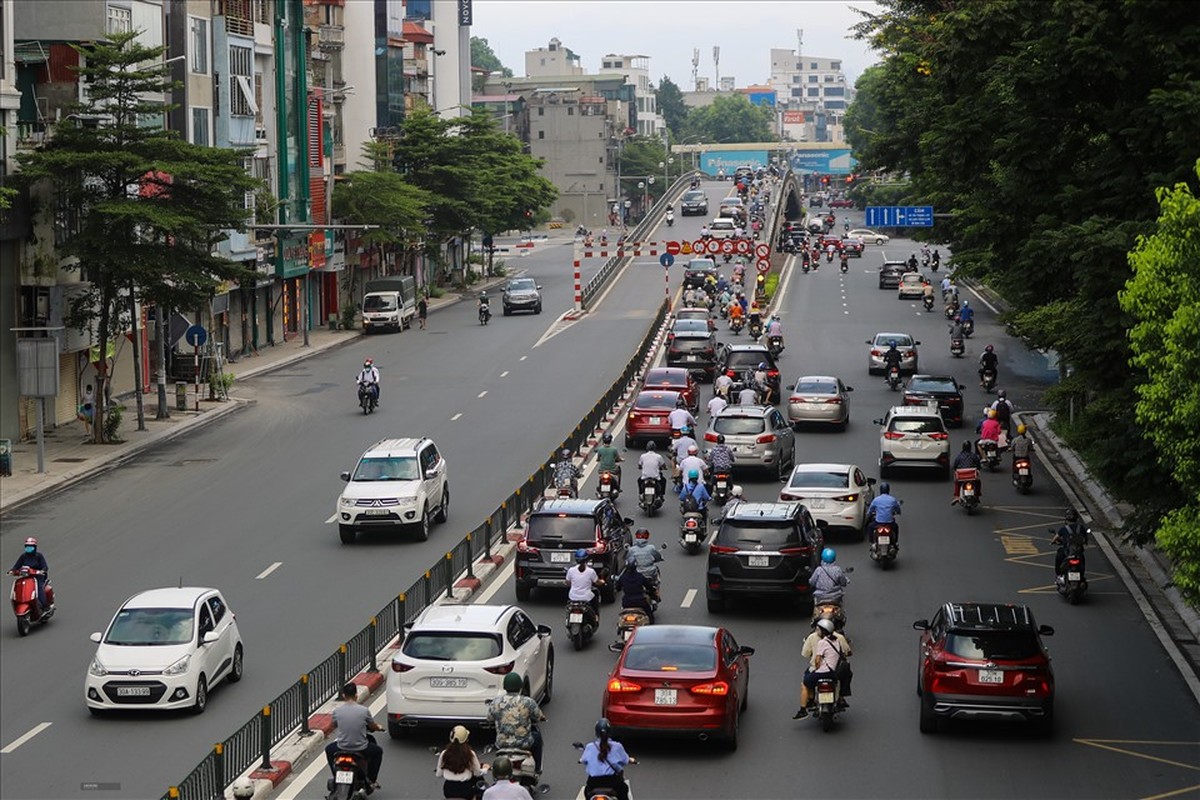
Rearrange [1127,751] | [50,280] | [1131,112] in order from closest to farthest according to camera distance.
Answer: [1127,751] → [1131,112] → [50,280]

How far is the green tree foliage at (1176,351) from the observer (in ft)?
63.1

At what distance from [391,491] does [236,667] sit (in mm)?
9728

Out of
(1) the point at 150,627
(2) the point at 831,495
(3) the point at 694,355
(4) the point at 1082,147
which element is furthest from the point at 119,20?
(4) the point at 1082,147

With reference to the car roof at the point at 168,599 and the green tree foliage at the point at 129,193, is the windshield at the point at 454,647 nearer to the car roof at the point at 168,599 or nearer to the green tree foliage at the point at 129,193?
the car roof at the point at 168,599

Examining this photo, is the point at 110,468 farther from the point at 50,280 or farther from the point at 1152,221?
the point at 1152,221

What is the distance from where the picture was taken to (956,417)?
51.4 m

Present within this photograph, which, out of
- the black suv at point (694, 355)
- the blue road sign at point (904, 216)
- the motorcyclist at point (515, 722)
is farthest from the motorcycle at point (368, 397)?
the motorcyclist at point (515, 722)

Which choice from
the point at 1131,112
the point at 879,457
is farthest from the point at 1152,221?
the point at 879,457

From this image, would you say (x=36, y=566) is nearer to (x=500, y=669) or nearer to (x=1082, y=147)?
(x=500, y=669)

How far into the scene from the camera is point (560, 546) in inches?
1175

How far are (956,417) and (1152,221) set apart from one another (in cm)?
2772

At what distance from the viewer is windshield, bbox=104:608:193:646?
24922 millimetres

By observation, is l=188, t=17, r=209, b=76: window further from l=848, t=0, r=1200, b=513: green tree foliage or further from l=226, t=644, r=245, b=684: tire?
l=226, t=644, r=245, b=684: tire

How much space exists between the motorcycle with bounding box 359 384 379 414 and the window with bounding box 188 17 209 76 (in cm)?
1904
